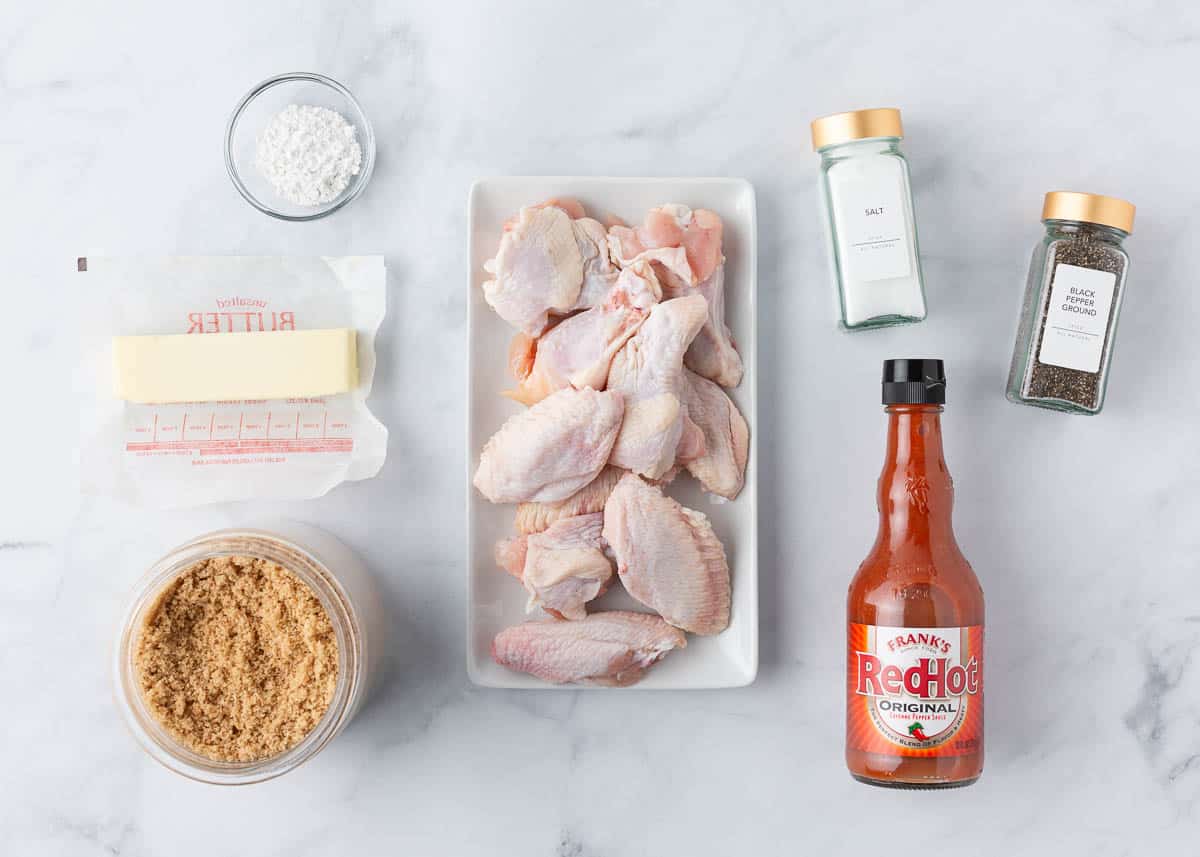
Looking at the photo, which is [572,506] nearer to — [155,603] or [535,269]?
[535,269]

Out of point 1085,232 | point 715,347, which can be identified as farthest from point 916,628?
point 1085,232

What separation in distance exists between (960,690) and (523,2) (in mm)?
901

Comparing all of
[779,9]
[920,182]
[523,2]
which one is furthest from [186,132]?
[920,182]

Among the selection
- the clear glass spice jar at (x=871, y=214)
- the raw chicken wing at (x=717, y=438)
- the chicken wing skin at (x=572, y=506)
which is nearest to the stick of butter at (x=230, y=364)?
the chicken wing skin at (x=572, y=506)

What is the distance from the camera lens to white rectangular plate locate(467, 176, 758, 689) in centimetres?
106

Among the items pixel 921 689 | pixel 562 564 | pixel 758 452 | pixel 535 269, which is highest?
pixel 535 269

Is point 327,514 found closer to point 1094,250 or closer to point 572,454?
point 572,454

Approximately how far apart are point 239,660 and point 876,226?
803 mm

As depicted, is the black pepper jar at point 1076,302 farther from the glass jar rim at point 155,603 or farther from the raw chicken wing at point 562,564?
the glass jar rim at point 155,603

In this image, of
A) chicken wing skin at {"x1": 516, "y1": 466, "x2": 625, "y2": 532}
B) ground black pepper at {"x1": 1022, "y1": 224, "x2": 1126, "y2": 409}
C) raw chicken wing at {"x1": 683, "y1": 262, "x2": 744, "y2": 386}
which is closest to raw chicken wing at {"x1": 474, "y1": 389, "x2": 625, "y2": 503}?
chicken wing skin at {"x1": 516, "y1": 466, "x2": 625, "y2": 532}

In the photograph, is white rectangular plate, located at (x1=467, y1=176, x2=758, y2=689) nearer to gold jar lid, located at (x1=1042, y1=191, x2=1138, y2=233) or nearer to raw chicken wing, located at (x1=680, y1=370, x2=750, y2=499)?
raw chicken wing, located at (x1=680, y1=370, x2=750, y2=499)

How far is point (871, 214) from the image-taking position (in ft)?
3.41

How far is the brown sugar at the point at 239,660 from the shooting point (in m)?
0.94

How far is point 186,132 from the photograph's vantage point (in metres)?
1.12
